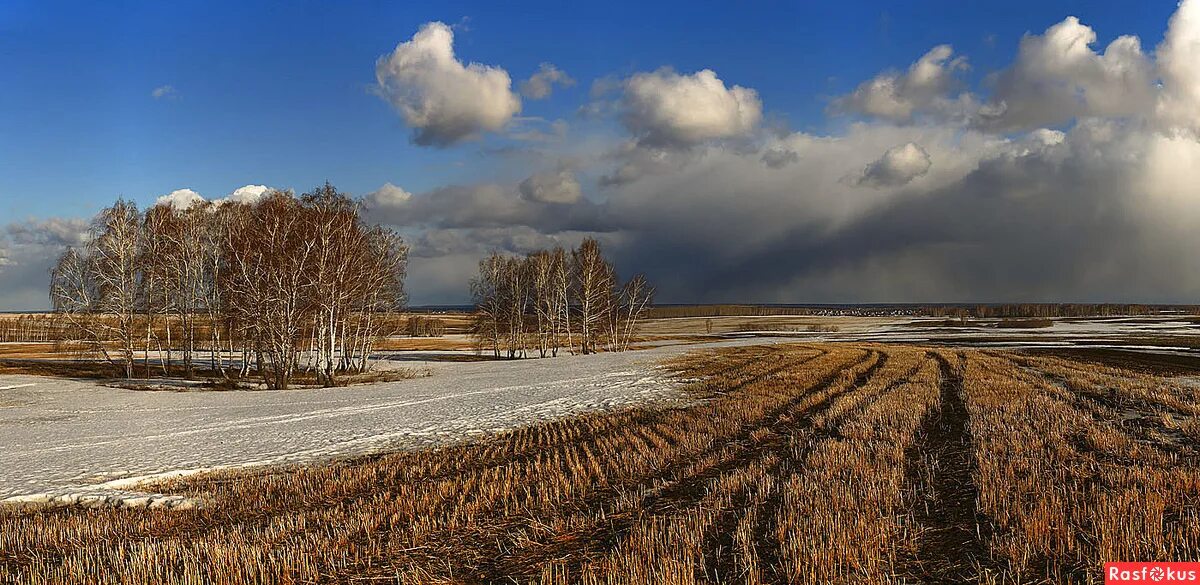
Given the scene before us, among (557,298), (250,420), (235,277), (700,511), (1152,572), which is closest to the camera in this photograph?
(1152,572)

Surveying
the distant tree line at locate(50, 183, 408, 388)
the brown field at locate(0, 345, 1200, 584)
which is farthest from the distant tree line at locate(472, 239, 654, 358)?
the brown field at locate(0, 345, 1200, 584)

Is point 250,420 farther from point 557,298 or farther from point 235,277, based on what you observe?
point 557,298

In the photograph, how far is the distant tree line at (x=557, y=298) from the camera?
201ft

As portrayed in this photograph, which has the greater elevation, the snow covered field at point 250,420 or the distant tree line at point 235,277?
the distant tree line at point 235,277

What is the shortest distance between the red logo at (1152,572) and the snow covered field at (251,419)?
521 inches

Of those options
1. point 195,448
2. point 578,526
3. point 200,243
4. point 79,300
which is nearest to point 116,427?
point 195,448

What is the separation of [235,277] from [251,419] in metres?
20.4

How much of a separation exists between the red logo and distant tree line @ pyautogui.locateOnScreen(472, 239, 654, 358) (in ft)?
171

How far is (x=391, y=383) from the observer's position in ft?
117

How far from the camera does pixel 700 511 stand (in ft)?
29.0

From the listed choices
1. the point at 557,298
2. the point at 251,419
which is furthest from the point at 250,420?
the point at 557,298

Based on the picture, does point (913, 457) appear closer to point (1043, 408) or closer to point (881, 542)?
point (881, 542)

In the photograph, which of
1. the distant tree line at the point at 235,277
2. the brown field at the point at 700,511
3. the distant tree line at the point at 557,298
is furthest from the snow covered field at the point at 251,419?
the distant tree line at the point at 557,298

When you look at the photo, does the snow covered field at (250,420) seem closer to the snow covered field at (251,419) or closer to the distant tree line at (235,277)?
the snow covered field at (251,419)
